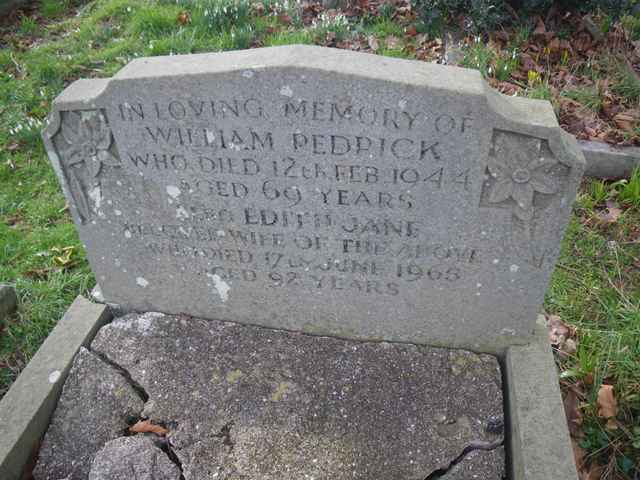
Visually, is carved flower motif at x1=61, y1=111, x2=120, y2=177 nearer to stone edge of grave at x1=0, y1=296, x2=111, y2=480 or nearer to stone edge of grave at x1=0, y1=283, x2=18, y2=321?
stone edge of grave at x1=0, y1=296, x2=111, y2=480

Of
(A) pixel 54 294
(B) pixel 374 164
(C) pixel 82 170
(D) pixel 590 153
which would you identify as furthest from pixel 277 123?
(D) pixel 590 153

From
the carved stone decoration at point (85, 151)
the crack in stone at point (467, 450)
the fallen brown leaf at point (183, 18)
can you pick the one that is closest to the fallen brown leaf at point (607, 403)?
the crack in stone at point (467, 450)

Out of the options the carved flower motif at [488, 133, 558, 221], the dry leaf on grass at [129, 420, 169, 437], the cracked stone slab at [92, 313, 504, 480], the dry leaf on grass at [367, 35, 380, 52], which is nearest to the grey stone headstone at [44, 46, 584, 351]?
the carved flower motif at [488, 133, 558, 221]

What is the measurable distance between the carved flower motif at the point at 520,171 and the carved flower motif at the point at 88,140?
1458 mm

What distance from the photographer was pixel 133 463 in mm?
2021

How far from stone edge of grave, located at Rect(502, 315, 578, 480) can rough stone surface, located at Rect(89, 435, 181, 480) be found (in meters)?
1.29

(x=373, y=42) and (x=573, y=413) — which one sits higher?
(x=373, y=42)

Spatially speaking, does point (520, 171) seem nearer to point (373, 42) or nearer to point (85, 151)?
point (85, 151)

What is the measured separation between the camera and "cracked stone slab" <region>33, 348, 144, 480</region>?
2.10 metres

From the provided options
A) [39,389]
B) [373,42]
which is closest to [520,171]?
[39,389]

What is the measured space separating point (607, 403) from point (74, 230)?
317cm

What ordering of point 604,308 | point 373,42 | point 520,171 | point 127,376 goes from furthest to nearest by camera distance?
point 373,42 < point 604,308 < point 127,376 < point 520,171

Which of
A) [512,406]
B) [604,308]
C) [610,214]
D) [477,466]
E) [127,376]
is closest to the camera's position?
[477,466]

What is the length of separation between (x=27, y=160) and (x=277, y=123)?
301 cm
